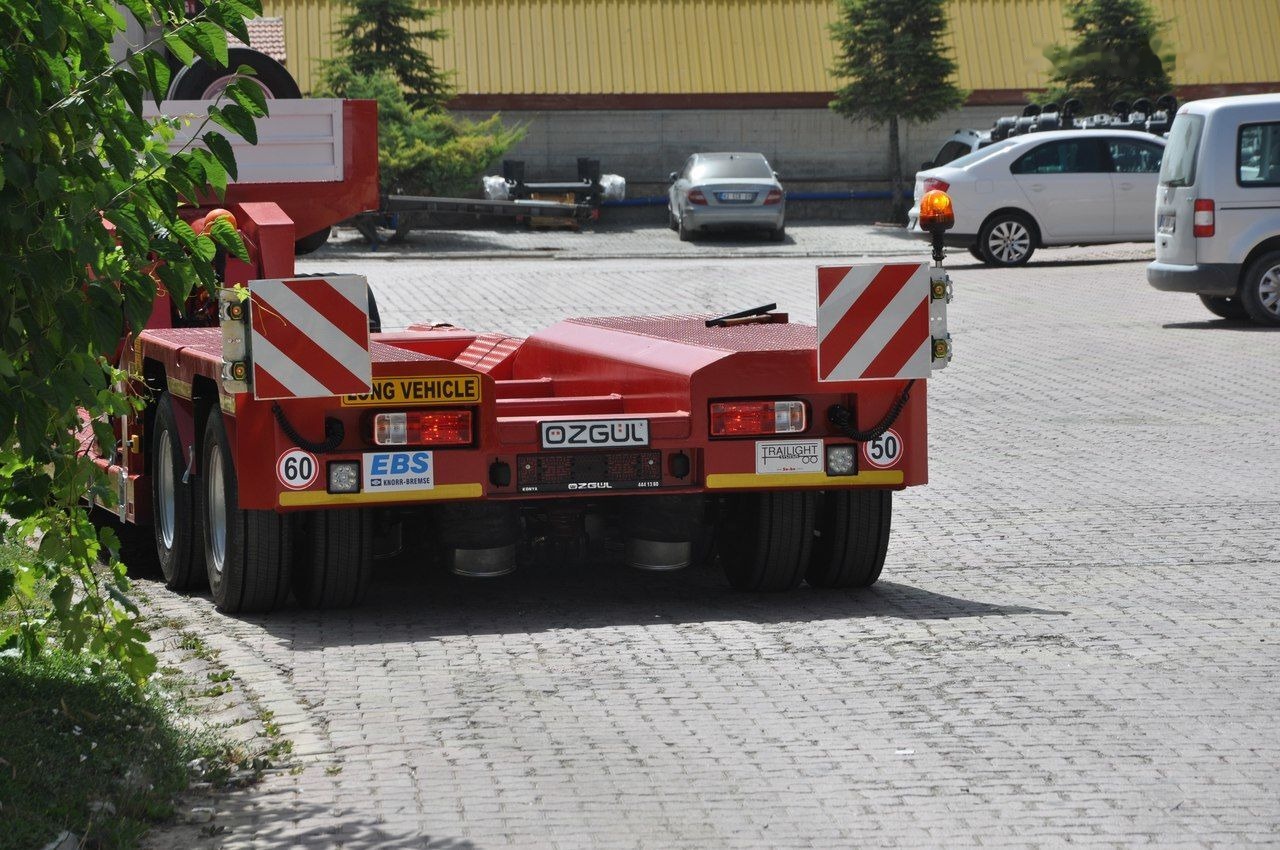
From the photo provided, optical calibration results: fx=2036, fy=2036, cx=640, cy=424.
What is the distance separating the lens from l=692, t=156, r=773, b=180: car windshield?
32.6 meters

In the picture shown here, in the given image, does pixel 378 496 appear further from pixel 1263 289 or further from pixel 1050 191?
pixel 1050 191

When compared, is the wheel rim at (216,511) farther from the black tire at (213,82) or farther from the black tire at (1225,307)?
the black tire at (1225,307)

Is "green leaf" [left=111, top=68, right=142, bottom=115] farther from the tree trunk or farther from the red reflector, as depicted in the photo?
the tree trunk

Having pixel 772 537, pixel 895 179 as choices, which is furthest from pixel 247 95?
pixel 895 179

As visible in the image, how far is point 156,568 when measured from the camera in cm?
977

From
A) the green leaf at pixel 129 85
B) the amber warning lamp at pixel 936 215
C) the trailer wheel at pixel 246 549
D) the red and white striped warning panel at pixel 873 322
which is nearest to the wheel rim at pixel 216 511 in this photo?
the trailer wheel at pixel 246 549

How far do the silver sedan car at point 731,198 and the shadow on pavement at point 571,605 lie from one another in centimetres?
2322

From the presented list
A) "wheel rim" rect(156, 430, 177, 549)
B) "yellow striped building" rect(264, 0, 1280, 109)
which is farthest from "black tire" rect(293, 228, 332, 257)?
"yellow striped building" rect(264, 0, 1280, 109)

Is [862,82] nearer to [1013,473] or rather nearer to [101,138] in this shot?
[1013,473]

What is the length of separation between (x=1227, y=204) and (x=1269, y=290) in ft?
3.20

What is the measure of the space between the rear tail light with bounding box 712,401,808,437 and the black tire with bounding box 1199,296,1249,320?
12870 millimetres

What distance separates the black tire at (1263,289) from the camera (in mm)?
18953

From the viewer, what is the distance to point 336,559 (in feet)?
26.2

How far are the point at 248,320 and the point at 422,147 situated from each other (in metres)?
25.6
